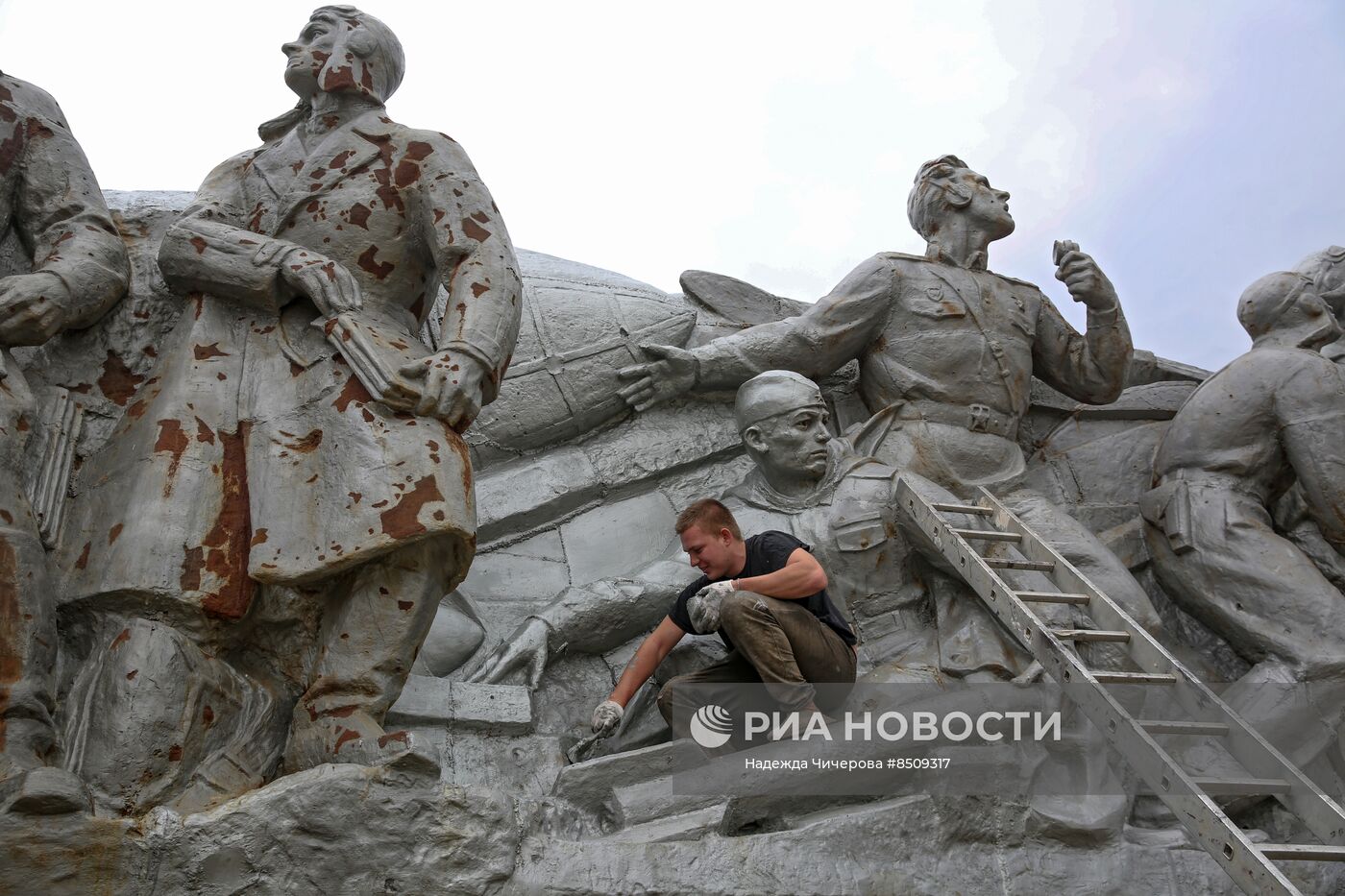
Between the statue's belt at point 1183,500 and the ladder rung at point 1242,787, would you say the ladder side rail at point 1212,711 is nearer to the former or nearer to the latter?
the ladder rung at point 1242,787

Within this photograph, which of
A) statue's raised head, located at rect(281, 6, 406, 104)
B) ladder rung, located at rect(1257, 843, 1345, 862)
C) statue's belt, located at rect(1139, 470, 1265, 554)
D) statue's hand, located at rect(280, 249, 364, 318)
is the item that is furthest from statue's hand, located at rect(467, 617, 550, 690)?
statue's belt, located at rect(1139, 470, 1265, 554)

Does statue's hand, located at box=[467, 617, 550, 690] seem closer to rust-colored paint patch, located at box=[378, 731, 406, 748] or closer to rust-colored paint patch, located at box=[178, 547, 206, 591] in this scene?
rust-colored paint patch, located at box=[378, 731, 406, 748]

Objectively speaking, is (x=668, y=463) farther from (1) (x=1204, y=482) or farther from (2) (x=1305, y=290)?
(2) (x=1305, y=290)

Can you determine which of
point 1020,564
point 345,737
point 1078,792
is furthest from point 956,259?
point 345,737

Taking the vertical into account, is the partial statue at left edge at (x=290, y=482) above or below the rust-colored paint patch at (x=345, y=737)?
above

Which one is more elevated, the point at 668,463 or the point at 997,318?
the point at 997,318

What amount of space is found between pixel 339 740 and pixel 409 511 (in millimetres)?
591

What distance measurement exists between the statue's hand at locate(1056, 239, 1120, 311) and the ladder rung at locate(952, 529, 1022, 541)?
127 centimetres

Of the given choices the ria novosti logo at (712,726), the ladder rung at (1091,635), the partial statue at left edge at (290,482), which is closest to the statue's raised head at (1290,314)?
the ladder rung at (1091,635)

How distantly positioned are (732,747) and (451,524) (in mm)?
1027

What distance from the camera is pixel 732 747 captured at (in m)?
4.25

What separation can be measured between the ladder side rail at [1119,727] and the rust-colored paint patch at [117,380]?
2.44 m

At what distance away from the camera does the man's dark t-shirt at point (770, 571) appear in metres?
4.43

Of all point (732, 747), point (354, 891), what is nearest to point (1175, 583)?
point (732, 747)
